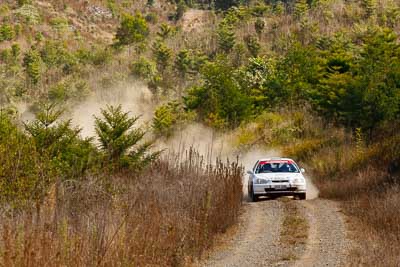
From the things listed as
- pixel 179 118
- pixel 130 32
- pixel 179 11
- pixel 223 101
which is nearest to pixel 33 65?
pixel 130 32

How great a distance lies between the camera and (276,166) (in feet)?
71.2

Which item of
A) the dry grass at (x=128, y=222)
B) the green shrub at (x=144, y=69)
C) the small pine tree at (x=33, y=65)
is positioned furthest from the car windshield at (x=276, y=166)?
the small pine tree at (x=33, y=65)

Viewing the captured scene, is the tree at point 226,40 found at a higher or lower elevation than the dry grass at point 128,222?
higher

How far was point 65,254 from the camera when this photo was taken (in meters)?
6.37

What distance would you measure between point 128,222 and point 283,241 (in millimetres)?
4977

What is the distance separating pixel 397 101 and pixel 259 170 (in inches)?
423

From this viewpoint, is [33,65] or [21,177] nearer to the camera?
[21,177]

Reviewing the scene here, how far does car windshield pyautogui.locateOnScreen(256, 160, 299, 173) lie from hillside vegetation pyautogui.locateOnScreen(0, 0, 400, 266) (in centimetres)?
189

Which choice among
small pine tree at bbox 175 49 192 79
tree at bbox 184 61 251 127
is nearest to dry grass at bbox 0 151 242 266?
tree at bbox 184 61 251 127

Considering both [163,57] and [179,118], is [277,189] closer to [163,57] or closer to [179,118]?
[179,118]

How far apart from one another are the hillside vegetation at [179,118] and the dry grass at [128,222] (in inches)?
1.2

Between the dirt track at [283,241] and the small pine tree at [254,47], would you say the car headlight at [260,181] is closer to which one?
the dirt track at [283,241]

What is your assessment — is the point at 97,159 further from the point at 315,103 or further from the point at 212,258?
the point at 315,103

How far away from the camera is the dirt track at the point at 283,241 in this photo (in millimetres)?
10801
